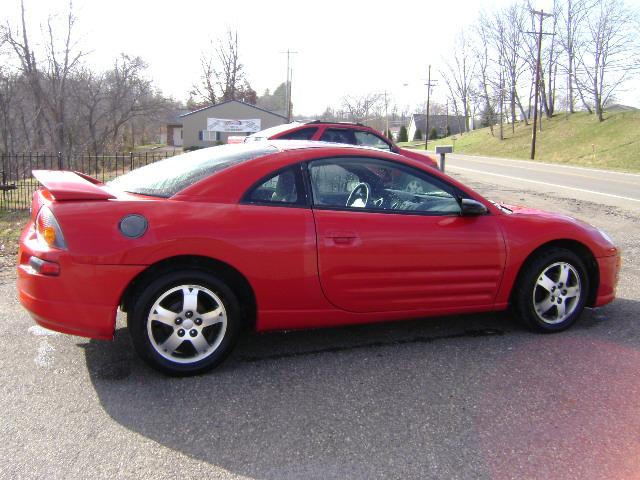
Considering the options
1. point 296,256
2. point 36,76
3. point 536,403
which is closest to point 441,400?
point 536,403

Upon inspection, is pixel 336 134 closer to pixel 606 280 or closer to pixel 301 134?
pixel 301 134

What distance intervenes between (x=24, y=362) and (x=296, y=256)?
A: 1905mm

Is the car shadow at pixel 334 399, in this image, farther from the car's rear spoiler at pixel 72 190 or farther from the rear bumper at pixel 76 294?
the car's rear spoiler at pixel 72 190

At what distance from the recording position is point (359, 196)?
3721 mm

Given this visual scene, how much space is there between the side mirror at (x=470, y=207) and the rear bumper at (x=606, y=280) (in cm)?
117

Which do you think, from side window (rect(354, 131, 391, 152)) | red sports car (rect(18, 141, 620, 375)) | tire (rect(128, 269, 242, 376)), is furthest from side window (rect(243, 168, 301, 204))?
side window (rect(354, 131, 391, 152))

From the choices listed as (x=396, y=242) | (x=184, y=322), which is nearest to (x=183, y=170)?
(x=184, y=322)

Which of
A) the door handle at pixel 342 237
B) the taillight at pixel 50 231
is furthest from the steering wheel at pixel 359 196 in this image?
the taillight at pixel 50 231

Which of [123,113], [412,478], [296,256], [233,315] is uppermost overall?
[123,113]

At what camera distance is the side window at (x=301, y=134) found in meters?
9.66

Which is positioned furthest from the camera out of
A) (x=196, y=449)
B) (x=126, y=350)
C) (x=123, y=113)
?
(x=123, y=113)

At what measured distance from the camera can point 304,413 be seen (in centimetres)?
294

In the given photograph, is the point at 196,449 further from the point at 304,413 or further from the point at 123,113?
the point at 123,113

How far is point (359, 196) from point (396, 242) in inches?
16.3
